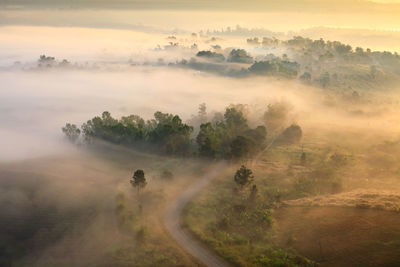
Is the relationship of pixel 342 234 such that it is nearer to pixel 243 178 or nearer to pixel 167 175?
pixel 243 178

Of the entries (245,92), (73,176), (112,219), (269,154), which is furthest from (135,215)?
(245,92)

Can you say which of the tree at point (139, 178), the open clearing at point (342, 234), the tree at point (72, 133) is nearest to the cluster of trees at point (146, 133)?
the tree at point (72, 133)

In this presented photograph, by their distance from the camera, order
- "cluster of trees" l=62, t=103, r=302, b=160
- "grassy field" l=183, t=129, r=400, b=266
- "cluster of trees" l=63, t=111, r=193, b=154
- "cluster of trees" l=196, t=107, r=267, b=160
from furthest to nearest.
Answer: "cluster of trees" l=63, t=111, r=193, b=154 < "cluster of trees" l=62, t=103, r=302, b=160 < "cluster of trees" l=196, t=107, r=267, b=160 < "grassy field" l=183, t=129, r=400, b=266

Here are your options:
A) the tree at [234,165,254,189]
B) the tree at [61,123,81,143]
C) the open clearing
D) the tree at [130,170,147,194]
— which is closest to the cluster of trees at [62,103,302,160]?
the tree at [61,123,81,143]

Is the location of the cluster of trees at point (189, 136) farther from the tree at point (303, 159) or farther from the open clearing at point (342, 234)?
the open clearing at point (342, 234)

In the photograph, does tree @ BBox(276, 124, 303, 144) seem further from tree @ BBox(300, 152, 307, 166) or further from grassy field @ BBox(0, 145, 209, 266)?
grassy field @ BBox(0, 145, 209, 266)

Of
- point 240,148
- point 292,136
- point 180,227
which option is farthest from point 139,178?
point 292,136

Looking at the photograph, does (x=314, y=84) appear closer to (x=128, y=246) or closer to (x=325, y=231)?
(x=325, y=231)
